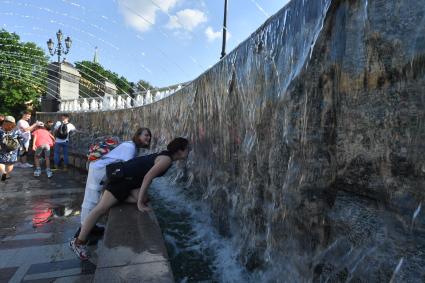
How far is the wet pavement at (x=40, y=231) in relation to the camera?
14.3 feet

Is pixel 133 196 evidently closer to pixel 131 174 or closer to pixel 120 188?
pixel 120 188

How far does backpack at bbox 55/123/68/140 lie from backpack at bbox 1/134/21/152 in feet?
8.29

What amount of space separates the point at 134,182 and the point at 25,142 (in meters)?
9.45

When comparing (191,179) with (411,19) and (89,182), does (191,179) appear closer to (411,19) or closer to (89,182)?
(89,182)

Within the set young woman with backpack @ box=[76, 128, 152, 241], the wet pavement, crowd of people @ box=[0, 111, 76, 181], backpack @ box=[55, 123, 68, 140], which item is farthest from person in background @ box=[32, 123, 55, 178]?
young woman with backpack @ box=[76, 128, 152, 241]

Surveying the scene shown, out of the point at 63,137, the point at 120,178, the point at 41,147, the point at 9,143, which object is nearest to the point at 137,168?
the point at 120,178

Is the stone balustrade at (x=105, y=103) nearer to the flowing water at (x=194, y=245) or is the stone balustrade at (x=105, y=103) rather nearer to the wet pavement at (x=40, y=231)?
the wet pavement at (x=40, y=231)

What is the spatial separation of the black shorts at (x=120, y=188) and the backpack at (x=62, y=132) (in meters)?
8.25

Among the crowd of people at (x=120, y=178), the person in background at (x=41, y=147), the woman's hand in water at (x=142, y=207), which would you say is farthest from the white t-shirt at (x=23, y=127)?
the woman's hand in water at (x=142, y=207)

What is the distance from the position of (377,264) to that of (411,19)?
4.30 feet

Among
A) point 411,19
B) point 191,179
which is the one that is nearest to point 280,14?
point 411,19

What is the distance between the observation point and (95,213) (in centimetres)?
471

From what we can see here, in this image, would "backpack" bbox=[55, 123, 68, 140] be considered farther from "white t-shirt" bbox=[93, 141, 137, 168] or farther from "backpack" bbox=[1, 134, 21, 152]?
"white t-shirt" bbox=[93, 141, 137, 168]

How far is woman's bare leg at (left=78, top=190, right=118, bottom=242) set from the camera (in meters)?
4.71
